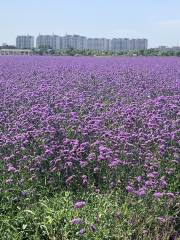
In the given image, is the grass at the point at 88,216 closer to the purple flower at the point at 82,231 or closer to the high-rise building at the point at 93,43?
the purple flower at the point at 82,231

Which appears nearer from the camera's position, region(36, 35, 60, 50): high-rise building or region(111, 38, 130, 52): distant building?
region(111, 38, 130, 52): distant building

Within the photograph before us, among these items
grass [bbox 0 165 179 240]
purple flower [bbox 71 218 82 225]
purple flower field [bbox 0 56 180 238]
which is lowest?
grass [bbox 0 165 179 240]

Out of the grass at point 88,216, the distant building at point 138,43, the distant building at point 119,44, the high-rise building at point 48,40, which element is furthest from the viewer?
the high-rise building at point 48,40

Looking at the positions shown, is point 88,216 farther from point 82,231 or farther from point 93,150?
point 93,150

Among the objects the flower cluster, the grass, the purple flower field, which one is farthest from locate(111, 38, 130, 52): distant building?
the grass

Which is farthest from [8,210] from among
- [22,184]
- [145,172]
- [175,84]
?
[175,84]

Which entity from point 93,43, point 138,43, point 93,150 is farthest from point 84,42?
point 93,150

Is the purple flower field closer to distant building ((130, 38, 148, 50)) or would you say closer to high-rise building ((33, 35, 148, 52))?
high-rise building ((33, 35, 148, 52))

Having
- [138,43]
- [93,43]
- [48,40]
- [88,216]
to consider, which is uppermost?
[48,40]

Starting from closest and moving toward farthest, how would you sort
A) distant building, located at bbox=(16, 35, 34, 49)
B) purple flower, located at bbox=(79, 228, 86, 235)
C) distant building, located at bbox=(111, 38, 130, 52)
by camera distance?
purple flower, located at bbox=(79, 228, 86, 235) → distant building, located at bbox=(111, 38, 130, 52) → distant building, located at bbox=(16, 35, 34, 49)

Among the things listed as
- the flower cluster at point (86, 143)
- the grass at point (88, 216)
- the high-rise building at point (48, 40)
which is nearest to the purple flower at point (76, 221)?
the grass at point (88, 216)

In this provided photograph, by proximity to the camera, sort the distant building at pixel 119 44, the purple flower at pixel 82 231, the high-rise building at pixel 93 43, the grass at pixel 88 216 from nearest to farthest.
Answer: the purple flower at pixel 82 231 < the grass at pixel 88 216 < the high-rise building at pixel 93 43 < the distant building at pixel 119 44

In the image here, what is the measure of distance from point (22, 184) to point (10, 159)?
52cm

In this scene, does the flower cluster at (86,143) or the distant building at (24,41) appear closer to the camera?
the flower cluster at (86,143)
